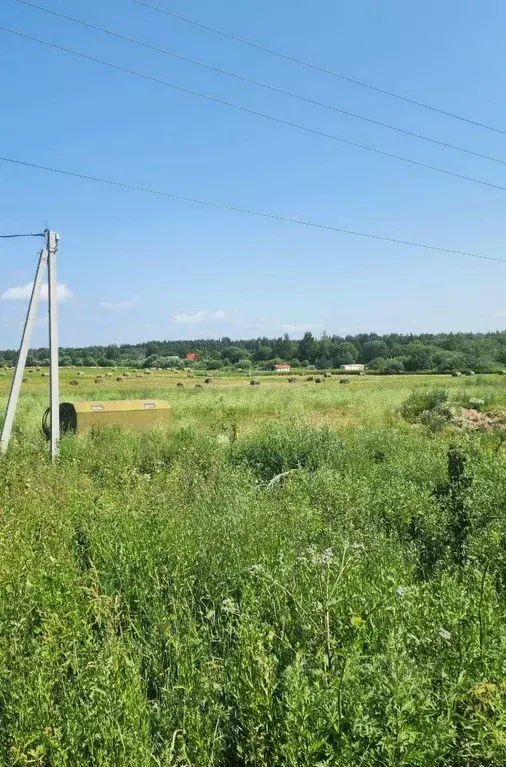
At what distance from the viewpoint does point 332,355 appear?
104 m

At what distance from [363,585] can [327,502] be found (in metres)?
2.69

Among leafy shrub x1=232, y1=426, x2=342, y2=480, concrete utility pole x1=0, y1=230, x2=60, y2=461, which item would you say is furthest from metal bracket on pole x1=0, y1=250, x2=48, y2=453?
leafy shrub x1=232, y1=426, x2=342, y2=480

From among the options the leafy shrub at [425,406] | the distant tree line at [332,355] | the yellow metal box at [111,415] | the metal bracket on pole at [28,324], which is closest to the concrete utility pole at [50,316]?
the metal bracket on pole at [28,324]

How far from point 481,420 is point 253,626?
57.7 feet

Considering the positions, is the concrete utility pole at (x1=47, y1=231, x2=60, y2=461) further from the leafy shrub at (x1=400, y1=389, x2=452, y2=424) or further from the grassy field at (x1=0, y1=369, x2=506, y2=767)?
the leafy shrub at (x1=400, y1=389, x2=452, y2=424)

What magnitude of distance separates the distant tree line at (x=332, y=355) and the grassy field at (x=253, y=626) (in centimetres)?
5852

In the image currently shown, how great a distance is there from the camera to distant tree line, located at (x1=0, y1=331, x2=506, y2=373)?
6919 cm

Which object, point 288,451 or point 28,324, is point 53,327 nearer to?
point 28,324

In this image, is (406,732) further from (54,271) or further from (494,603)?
(54,271)

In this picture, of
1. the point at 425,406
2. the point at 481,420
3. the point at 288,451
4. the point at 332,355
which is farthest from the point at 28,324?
the point at 332,355

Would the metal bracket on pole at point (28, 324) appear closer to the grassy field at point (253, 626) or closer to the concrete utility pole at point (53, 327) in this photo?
the concrete utility pole at point (53, 327)

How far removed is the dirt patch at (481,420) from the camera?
57.3 ft

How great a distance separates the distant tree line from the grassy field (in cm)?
5852

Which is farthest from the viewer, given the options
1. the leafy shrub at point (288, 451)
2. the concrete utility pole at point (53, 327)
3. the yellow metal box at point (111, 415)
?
the yellow metal box at point (111, 415)
